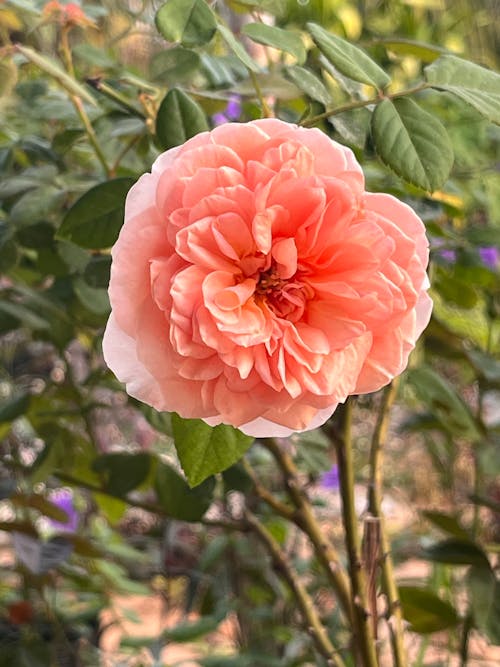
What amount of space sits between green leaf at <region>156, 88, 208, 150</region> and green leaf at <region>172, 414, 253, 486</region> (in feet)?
0.43

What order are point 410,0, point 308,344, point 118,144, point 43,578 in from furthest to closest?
1. point 410,0
2. point 43,578
3. point 118,144
4. point 308,344

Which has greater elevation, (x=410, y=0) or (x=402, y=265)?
(x=402, y=265)

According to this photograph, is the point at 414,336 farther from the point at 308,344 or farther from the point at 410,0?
the point at 410,0

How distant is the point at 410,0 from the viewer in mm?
1124

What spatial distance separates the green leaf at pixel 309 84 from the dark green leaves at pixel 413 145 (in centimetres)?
4

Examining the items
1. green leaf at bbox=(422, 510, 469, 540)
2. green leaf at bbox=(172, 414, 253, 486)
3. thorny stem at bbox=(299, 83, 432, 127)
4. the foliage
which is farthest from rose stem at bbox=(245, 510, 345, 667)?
thorny stem at bbox=(299, 83, 432, 127)

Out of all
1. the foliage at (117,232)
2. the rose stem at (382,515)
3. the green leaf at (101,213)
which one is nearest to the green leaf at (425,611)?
the foliage at (117,232)

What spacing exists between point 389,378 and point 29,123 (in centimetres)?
55

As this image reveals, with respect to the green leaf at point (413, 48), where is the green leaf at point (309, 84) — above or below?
above

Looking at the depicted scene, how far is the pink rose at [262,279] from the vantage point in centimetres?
29

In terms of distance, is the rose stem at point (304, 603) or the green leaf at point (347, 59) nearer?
the green leaf at point (347, 59)

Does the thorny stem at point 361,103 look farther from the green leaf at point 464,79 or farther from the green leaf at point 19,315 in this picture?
the green leaf at point 19,315

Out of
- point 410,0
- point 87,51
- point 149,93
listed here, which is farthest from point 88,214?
point 410,0

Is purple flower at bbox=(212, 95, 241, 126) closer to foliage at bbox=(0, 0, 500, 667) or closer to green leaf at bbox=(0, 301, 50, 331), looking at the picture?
foliage at bbox=(0, 0, 500, 667)
